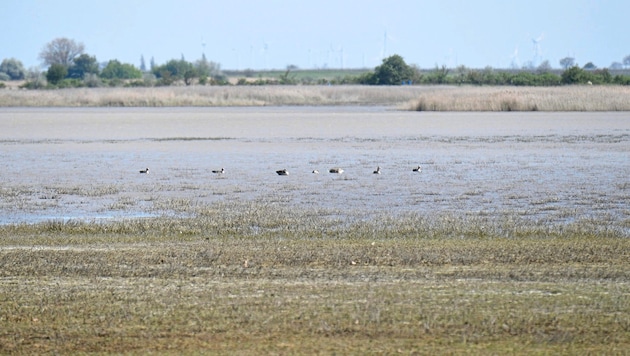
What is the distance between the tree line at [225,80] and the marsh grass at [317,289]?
7274 centimetres

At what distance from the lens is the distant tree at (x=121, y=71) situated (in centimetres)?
16112

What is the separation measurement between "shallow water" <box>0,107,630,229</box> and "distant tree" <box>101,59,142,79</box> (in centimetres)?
11734

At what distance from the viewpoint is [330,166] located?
25.8 m

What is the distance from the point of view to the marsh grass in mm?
8398

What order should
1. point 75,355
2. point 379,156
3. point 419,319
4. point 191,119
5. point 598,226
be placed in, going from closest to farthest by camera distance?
point 75,355 → point 419,319 → point 598,226 → point 379,156 → point 191,119

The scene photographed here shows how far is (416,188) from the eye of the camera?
20875 mm

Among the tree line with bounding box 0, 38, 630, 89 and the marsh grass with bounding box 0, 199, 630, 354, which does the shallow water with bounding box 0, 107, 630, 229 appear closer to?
the marsh grass with bounding box 0, 199, 630, 354

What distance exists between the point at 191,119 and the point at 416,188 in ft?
111

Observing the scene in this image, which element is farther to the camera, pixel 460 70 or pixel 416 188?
pixel 460 70

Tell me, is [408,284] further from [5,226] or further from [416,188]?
[416,188]

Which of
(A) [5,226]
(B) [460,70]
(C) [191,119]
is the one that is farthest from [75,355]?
(B) [460,70]

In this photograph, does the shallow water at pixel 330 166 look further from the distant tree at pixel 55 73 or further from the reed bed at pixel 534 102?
the distant tree at pixel 55 73

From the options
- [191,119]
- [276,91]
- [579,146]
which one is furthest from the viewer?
[276,91]

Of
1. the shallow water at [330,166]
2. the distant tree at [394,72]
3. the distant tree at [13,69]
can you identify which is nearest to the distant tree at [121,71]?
the distant tree at [13,69]
